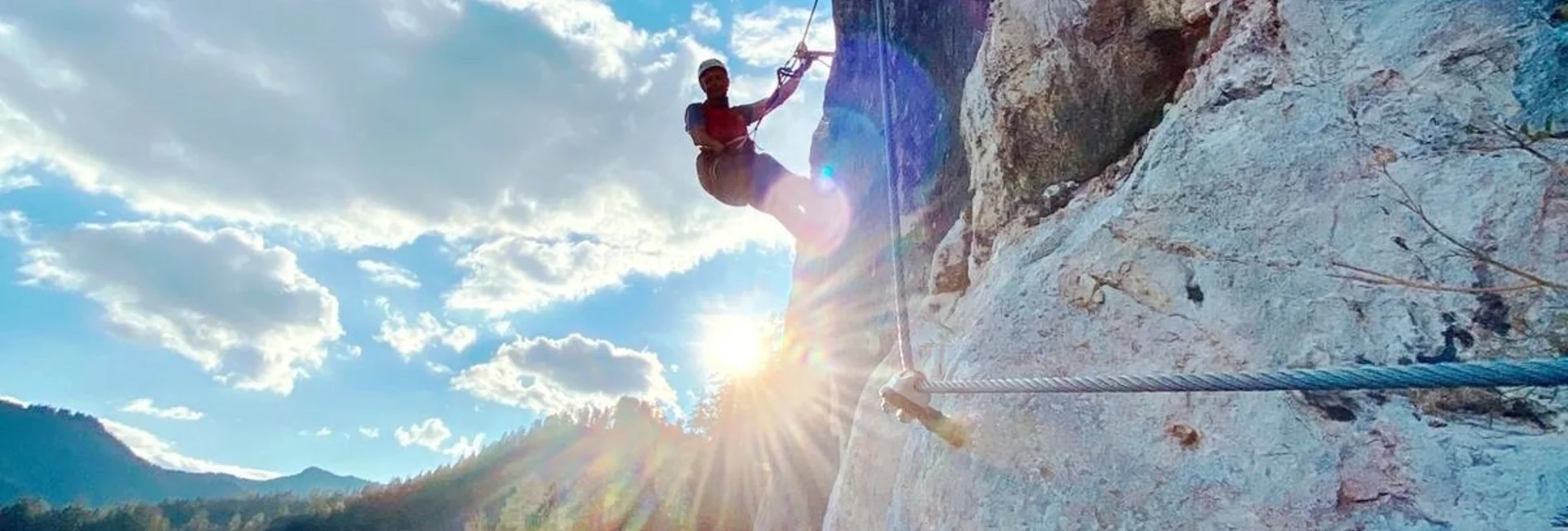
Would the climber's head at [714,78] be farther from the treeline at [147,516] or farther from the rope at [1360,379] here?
the treeline at [147,516]

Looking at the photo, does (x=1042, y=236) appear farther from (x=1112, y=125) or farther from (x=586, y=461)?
(x=586, y=461)

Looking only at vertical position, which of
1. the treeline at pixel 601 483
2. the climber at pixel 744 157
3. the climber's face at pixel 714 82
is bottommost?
the treeline at pixel 601 483

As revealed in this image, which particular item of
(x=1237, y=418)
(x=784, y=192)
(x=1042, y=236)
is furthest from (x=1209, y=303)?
(x=784, y=192)

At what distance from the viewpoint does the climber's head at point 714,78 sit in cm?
687

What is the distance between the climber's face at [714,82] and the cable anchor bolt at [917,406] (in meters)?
4.73

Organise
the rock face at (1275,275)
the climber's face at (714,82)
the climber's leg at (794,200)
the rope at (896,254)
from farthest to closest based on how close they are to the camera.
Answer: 1. the climber's leg at (794,200)
2. the climber's face at (714,82)
3. the rope at (896,254)
4. the rock face at (1275,275)

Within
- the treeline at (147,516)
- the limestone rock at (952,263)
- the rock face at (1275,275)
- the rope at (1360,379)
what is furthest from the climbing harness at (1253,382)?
the treeline at (147,516)

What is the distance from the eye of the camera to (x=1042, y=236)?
3.09 meters

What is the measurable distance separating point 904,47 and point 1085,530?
A: 4069 millimetres

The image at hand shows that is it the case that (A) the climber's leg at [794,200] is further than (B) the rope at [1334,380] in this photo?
Yes

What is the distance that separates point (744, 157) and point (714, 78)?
716mm

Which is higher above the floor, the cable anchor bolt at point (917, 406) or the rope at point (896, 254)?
the rope at point (896, 254)

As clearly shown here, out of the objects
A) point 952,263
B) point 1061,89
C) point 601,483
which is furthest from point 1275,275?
point 601,483

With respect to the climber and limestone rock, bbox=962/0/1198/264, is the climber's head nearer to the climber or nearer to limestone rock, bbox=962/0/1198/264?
the climber
